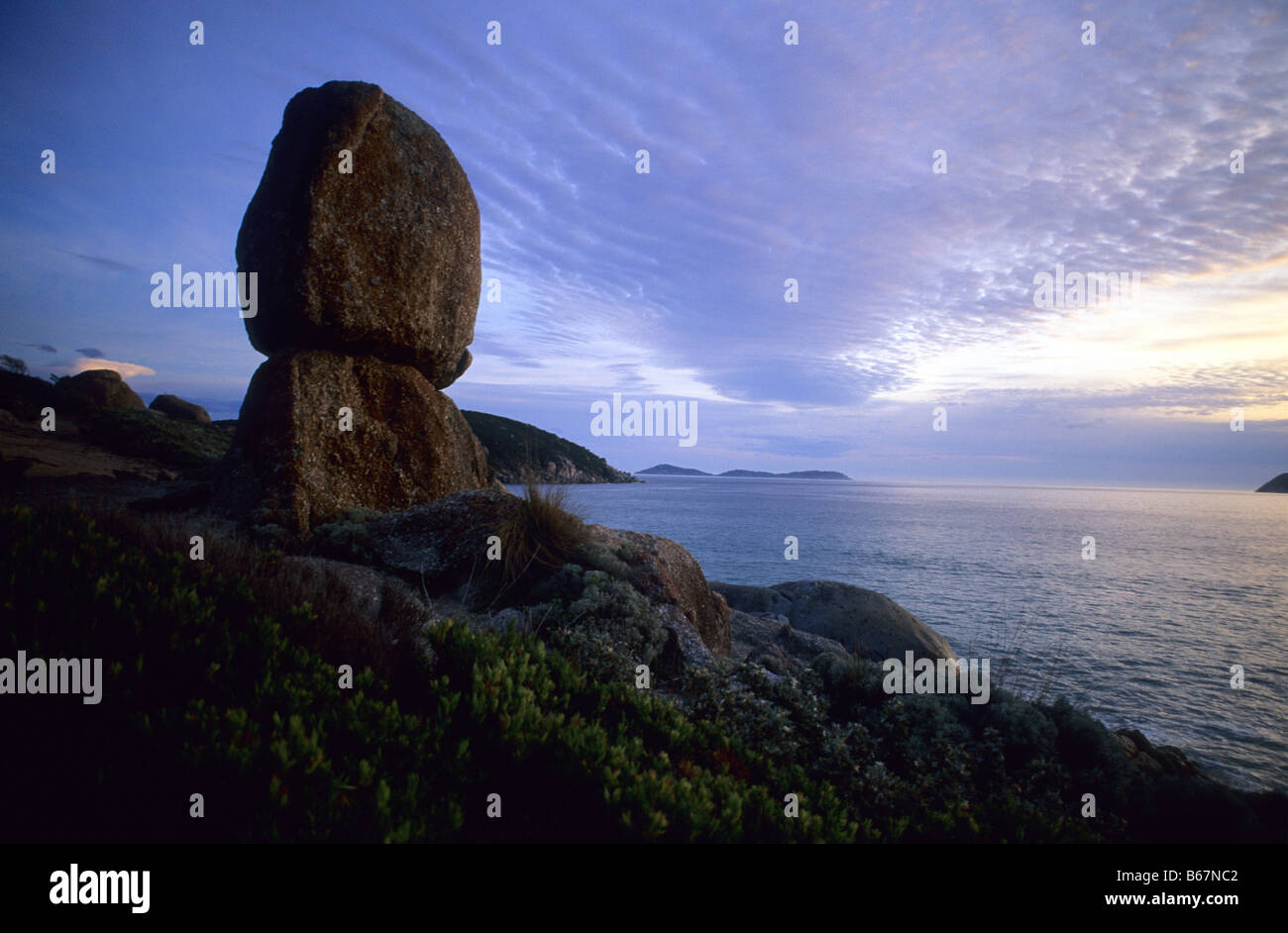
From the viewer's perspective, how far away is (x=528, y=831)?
296 centimetres

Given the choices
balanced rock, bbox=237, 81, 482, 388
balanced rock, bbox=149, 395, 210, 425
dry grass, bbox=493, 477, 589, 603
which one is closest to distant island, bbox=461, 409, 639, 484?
dry grass, bbox=493, 477, 589, 603

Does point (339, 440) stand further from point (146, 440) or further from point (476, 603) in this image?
point (146, 440)

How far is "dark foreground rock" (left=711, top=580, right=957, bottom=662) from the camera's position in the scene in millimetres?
14906

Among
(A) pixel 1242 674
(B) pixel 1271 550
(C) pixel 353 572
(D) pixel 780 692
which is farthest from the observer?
(B) pixel 1271 550

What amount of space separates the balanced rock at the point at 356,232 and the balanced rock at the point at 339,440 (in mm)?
602

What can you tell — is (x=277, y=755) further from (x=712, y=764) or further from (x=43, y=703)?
(x=712, y=764)

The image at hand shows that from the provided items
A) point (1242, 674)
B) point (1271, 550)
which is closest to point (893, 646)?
point (1242, 674)

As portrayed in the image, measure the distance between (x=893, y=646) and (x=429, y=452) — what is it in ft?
40.7

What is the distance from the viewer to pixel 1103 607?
21547mm

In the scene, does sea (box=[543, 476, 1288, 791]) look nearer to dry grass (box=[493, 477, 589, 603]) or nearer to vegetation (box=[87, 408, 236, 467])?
dry grass (box=[493, 477, 589, 603])

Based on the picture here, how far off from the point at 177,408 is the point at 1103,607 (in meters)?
50.1

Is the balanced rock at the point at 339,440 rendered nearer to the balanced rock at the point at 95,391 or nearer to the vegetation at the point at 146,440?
the vegetation at the point at 146,440

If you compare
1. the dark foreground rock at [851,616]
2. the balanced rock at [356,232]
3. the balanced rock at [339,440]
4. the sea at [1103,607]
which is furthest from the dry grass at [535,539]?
the dark foreground rock at [851,616]

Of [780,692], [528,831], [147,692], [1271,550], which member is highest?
[147,692]
